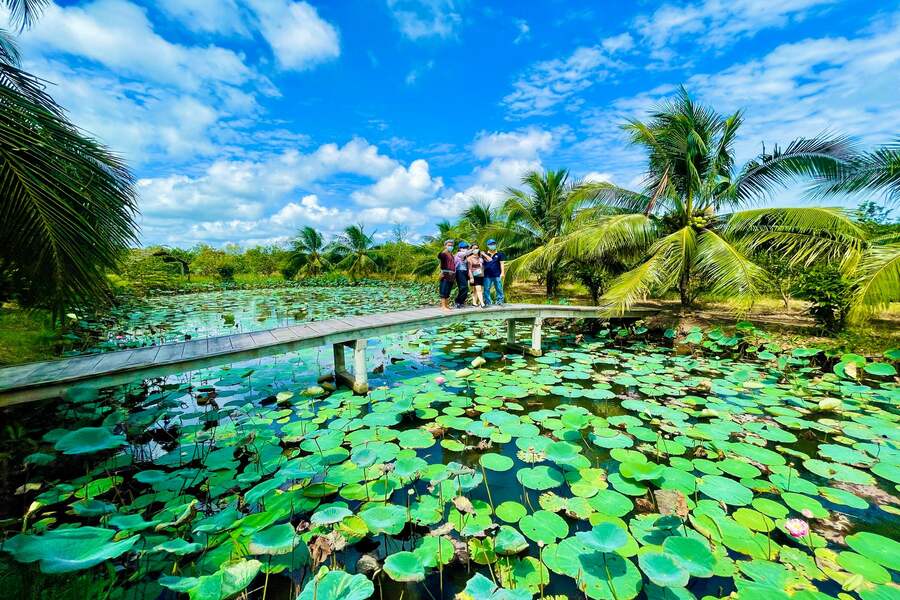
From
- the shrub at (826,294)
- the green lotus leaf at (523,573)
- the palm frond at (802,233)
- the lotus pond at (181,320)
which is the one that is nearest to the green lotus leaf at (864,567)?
the green lotus leaf at (523,573)

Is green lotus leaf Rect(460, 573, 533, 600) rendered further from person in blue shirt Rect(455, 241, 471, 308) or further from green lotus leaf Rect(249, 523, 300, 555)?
person in blue shirt Rect(455, 241, 471, 308)

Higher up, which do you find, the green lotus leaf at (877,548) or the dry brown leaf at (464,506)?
the dry brown leaf at (464,506)

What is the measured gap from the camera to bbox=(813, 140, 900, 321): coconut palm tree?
4293mm

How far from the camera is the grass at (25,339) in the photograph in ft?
16.9

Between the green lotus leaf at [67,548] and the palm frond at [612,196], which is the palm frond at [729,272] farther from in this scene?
the green lotus leaf at [67,548]

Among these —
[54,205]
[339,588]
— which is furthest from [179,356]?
[339,588]

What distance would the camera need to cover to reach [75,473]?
9.51ft

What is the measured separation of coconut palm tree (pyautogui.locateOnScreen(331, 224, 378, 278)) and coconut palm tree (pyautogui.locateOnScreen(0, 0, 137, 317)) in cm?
2243

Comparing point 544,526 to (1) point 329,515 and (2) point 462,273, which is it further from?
(2) point 462,273

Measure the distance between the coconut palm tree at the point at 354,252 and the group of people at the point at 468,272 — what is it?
19.2 metres

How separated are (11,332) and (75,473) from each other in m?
6.38

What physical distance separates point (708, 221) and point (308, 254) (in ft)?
79.5

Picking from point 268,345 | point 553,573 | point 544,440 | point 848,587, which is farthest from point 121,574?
point 848,587

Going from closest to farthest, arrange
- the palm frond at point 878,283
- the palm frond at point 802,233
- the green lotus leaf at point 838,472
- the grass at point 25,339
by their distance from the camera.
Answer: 1. the green lotus leaf at point 838,472
2. the palm frond at point 878,283
3. the grass at point 25,339
4. the palm frond at point 802,233
